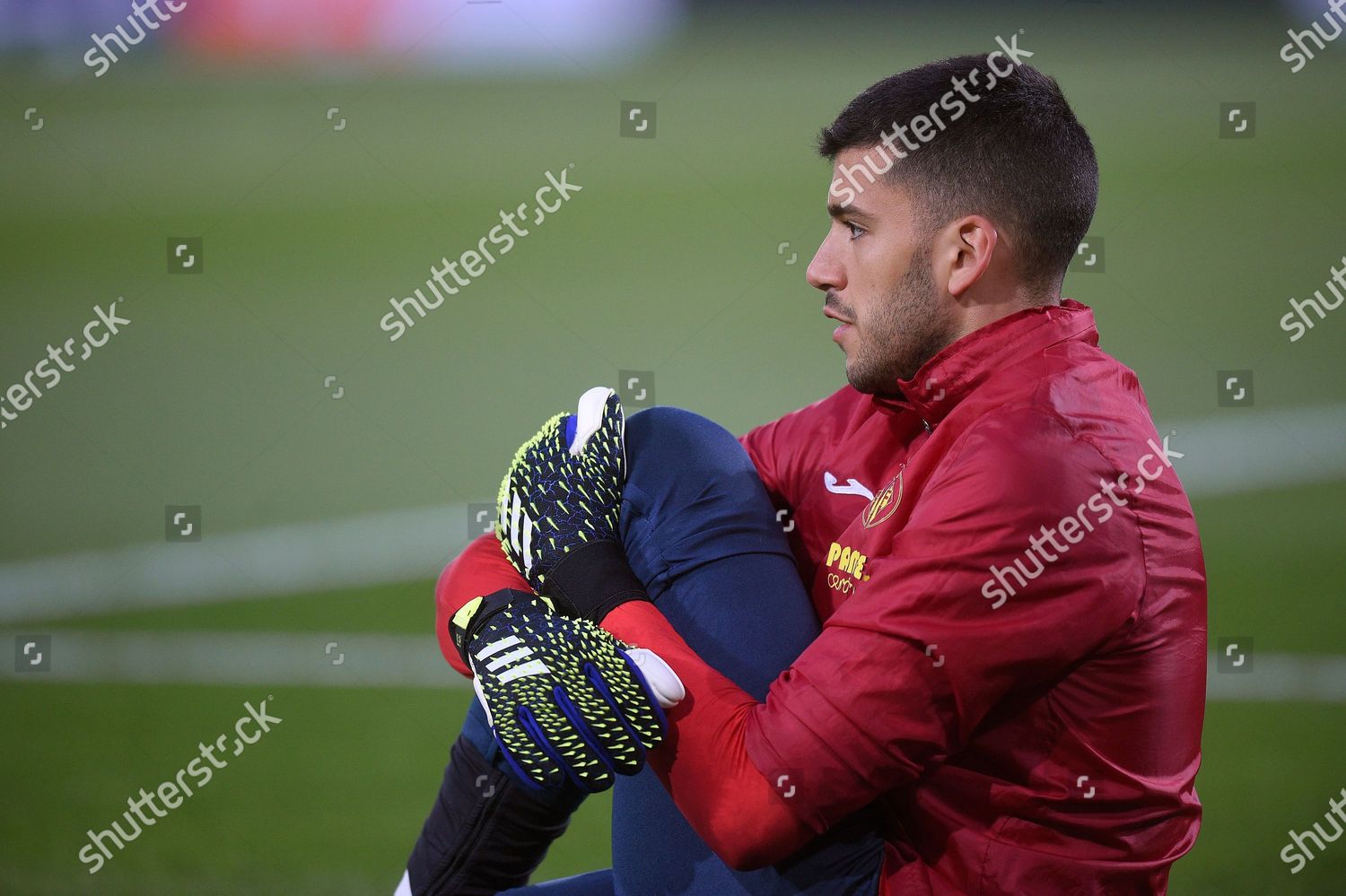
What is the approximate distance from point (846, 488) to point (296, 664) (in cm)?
291

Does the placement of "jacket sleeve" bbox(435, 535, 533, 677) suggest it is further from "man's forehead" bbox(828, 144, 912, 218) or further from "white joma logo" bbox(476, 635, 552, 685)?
"man's forehead" bbox(828, 144, 912, 218)

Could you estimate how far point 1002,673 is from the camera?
1.22 metres

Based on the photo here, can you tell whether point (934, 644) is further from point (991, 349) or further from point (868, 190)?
point (868, 190)

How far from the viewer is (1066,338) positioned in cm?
→ 144

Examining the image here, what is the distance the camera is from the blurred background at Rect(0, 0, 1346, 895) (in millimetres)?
3568

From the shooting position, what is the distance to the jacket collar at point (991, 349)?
1430 mm

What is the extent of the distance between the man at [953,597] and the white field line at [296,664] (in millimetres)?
2655

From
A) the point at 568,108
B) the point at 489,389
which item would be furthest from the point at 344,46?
the point at 489,389

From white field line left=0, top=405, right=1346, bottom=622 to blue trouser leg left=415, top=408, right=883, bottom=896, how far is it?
3.24m

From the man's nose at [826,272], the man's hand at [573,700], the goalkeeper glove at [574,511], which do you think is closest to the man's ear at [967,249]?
the man's nose at [826,272]

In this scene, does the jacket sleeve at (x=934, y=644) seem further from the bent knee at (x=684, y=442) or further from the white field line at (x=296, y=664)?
the white field line at (x=296, y=664)

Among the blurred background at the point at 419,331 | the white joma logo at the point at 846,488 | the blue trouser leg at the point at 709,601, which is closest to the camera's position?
the blue trouser leg at the point at 709,601

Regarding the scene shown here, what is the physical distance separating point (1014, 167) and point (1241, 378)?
→ 466 cm

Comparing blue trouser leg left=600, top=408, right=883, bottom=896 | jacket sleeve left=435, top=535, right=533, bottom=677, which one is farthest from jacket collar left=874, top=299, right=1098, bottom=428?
jacket sleeve left=435, top=535, right=533, bottom=677
